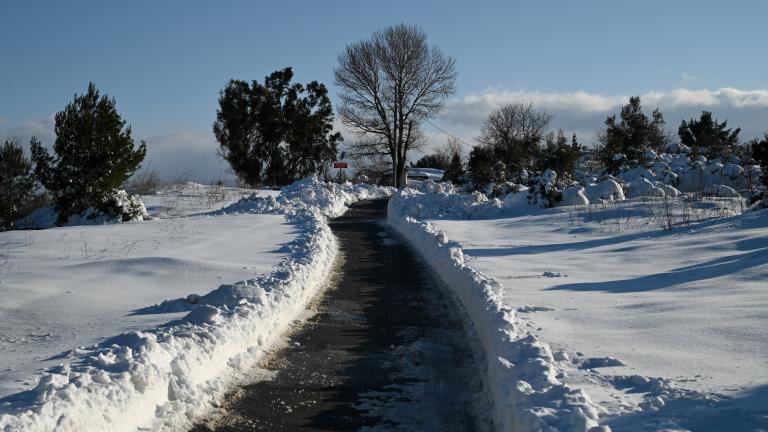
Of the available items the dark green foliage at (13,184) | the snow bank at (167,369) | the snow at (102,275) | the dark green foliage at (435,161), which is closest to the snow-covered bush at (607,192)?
Result: the snow at (102,275)

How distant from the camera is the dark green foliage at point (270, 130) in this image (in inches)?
1785

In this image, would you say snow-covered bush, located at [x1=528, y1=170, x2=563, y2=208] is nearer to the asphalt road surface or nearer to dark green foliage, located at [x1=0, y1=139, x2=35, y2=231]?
the asphalt road surface

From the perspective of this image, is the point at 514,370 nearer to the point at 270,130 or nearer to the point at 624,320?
A: the point at 624,320

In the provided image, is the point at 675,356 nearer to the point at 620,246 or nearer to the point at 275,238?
the point at 620,246

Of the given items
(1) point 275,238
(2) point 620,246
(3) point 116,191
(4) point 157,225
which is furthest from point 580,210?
(3) point 116,191

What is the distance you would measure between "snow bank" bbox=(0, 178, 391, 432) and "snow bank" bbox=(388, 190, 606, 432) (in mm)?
2484

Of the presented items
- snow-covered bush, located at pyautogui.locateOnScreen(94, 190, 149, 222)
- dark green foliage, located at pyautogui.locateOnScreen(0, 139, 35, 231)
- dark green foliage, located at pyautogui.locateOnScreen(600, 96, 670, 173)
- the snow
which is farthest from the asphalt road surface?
dark green foliage, located at pyautogui.locateOnScreen(600, 96, 670, 173)

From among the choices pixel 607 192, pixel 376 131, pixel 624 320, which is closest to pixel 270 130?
pixel 376 131

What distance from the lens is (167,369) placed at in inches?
231

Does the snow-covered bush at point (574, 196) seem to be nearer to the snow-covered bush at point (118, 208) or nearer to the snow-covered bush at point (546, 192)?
the snow-covered bush at point (546, 192)

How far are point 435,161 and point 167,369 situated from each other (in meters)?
69.5

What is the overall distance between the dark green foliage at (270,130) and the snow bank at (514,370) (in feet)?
116

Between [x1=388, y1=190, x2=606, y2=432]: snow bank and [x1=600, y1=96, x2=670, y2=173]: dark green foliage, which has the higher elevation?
Answer: [x1=600, y1=96, x2=670, y2=173]: dark green foliage

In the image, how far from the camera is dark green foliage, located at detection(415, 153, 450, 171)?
73.1 metres
